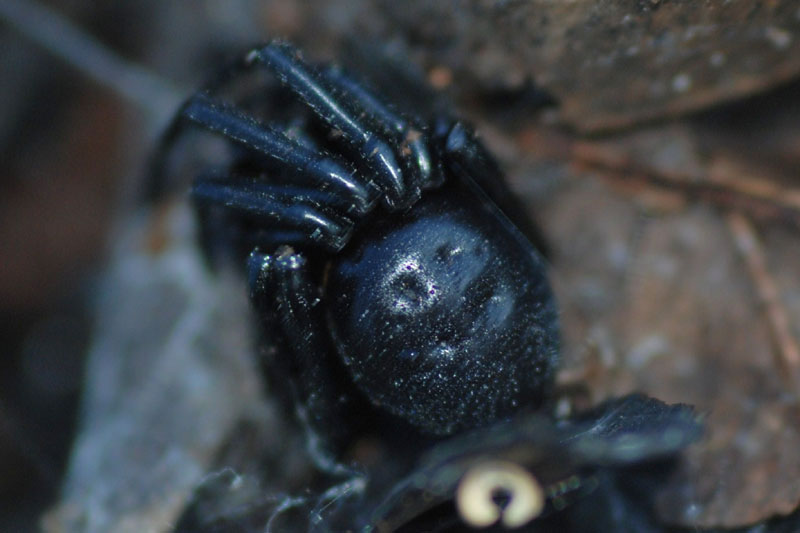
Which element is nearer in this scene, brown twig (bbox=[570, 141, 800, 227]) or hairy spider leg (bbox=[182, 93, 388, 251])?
hairy spider leg (bbox=[182, 93, 388, 251])

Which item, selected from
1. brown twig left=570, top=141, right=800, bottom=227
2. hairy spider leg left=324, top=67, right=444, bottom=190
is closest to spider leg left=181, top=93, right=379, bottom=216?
hairy spider leg left=324, top=67, right=444, bottom=190

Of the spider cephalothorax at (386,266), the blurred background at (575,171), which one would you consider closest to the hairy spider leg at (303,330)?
the spider cephalothorax at (386,266)

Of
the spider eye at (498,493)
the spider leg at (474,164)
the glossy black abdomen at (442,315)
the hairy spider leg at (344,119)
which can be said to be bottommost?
the spider eye at (498,493)

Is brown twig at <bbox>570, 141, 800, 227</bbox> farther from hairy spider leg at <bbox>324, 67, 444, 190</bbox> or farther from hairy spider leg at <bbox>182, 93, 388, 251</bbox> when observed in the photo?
hairy spider leg at <bbox>182, 93, 388, 251</bbox>

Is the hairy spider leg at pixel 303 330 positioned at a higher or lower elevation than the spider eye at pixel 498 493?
higher

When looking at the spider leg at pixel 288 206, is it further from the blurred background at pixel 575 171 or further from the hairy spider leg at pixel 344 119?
the blurred background at pixel 575 171

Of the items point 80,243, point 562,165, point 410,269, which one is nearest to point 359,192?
point 410,269

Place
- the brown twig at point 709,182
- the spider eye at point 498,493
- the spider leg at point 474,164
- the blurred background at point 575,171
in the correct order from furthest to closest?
1. the brown twig at point 709,182
2. the blurred background at point 575,171
3. the spider leg at point 474,164
4. the spider eye at point 498,493
